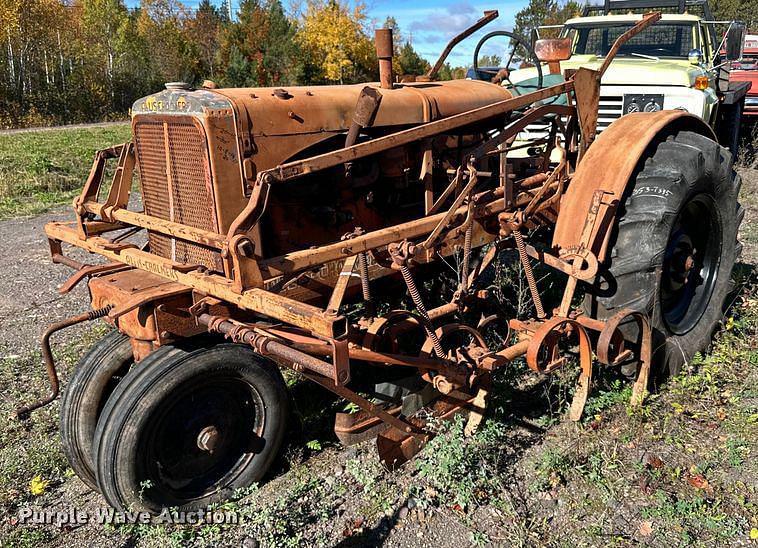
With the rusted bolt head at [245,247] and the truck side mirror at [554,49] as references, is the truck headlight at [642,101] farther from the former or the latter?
the rusted bolt head at [245,247]

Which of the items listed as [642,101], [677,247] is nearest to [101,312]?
[677,247]

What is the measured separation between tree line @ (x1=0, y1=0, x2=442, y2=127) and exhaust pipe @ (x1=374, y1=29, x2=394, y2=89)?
95.1ft

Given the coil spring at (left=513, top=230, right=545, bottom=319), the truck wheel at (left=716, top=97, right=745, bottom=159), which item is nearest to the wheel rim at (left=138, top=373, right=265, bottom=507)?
the coil spring at (left=513, top=230, right=545, bottom=319)

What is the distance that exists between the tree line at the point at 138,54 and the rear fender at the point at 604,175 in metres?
29.8

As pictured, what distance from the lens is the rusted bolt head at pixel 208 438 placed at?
122 inches

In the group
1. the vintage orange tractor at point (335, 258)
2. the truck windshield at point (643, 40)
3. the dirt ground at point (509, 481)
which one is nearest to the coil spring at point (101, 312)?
the vintage orange tractor at point (335, 258)

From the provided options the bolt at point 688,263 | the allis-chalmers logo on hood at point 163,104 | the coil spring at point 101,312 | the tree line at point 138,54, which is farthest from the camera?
the tree line at point 138,54

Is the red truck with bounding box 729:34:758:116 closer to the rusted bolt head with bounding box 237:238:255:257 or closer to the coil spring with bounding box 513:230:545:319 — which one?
the coil spring with bounding box 513:230:545:319

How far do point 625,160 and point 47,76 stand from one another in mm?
37438

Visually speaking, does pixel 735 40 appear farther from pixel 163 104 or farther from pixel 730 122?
pixel 163 104

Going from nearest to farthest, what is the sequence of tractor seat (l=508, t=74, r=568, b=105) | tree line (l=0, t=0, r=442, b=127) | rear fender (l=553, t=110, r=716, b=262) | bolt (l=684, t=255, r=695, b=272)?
1. rear fender (l=553, t=110, r=716, b=262)
2. bolt (l=684, t=255, r=695, b=272)
3. tractor seat (l=508, t=74, r=568, b=105)
4. tree line (l=0, t=0, r=442, b=127)

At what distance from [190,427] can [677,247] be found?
302 centimetres

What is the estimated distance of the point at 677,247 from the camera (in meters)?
3.98

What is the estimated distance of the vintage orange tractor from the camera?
295 centimetres
